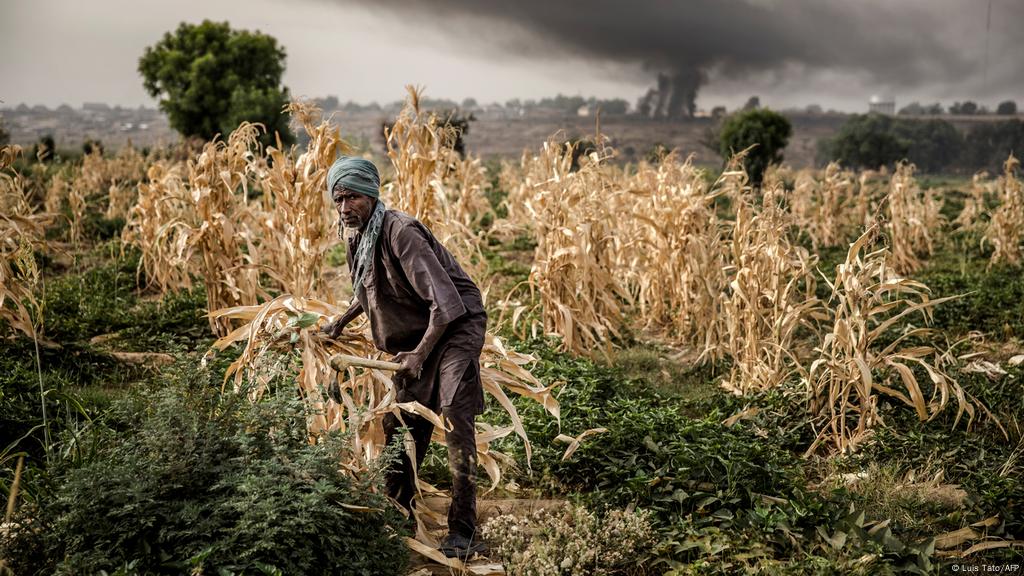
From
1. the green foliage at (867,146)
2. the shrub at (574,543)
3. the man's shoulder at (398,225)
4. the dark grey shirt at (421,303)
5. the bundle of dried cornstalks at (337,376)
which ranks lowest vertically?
the shrub at (574,543)

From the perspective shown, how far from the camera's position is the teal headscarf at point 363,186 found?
9.87ft

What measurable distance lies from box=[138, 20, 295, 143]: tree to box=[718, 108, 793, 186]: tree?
60.3ft

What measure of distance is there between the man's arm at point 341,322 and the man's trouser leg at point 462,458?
2.04 feet

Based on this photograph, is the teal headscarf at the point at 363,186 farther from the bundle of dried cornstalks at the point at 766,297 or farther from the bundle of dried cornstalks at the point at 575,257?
the bundle of dried cornstalks at the point at 766,297

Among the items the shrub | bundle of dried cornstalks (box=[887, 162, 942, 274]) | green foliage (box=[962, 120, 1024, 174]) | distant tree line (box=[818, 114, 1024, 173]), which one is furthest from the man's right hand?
green foliage (box=[962, 120, 1024, 174])

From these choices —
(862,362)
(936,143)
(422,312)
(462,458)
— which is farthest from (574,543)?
(936,143)

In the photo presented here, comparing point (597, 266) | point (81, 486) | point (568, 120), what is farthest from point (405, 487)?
point (568, 120)

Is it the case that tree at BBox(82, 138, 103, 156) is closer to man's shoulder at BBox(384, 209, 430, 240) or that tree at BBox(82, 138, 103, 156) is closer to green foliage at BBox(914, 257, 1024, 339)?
man's shoulder at BBox(384, 209, 430, 240)

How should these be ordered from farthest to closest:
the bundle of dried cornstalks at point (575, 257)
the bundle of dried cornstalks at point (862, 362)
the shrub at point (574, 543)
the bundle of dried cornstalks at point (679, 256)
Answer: the bundle of dried cornstalks at point (679, 256) < the bundle of dried cornstalks at point (575, 257) < the bundle of dried cornstalks at point (862, 362) < the shrub at point (574, 543)

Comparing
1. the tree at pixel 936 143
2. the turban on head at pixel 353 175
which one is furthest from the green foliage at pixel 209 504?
the tree at pixel 936 143

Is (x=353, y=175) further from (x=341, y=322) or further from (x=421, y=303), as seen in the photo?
(x=341, y=322)

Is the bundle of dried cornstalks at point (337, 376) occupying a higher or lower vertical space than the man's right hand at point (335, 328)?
lower

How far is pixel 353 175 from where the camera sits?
301 centimetres

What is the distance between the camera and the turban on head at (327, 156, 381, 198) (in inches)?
118
